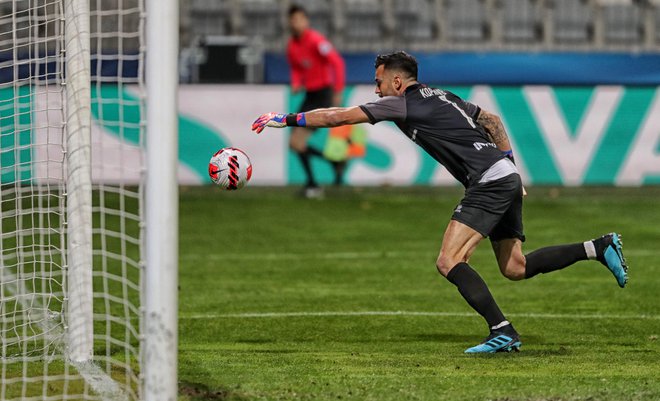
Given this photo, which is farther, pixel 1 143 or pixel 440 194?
pixel 440 194

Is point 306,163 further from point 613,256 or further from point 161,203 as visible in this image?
point 161,203

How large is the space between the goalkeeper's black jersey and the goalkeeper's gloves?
2.01ft

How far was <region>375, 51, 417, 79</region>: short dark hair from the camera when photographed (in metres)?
8.63

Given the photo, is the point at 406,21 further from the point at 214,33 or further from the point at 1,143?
the point at 1,143

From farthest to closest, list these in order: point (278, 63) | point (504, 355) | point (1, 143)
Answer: point (278, 63) → point (1, 143) → point (504, 355)

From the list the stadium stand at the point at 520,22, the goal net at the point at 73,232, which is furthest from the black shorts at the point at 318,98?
the goal net at the point at 73,232

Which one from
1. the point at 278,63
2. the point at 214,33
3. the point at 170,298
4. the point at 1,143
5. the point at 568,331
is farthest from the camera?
the point at 214,33

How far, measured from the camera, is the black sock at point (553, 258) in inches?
367

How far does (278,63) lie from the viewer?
2175 centimetres

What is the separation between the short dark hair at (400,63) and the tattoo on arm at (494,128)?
25.0 inches

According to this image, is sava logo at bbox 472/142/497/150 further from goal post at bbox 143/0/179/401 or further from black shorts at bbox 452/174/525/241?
goal post at bbox 143/0/179/401

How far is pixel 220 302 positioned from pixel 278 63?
10897 mm

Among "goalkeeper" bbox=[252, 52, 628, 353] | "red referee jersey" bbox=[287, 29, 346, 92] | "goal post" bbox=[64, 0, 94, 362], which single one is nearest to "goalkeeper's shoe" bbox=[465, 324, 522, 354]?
"goalkeeper" bbox=[252, 52, 628, 353]

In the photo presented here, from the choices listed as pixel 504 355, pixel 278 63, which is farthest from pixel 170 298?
pixel 278 63
